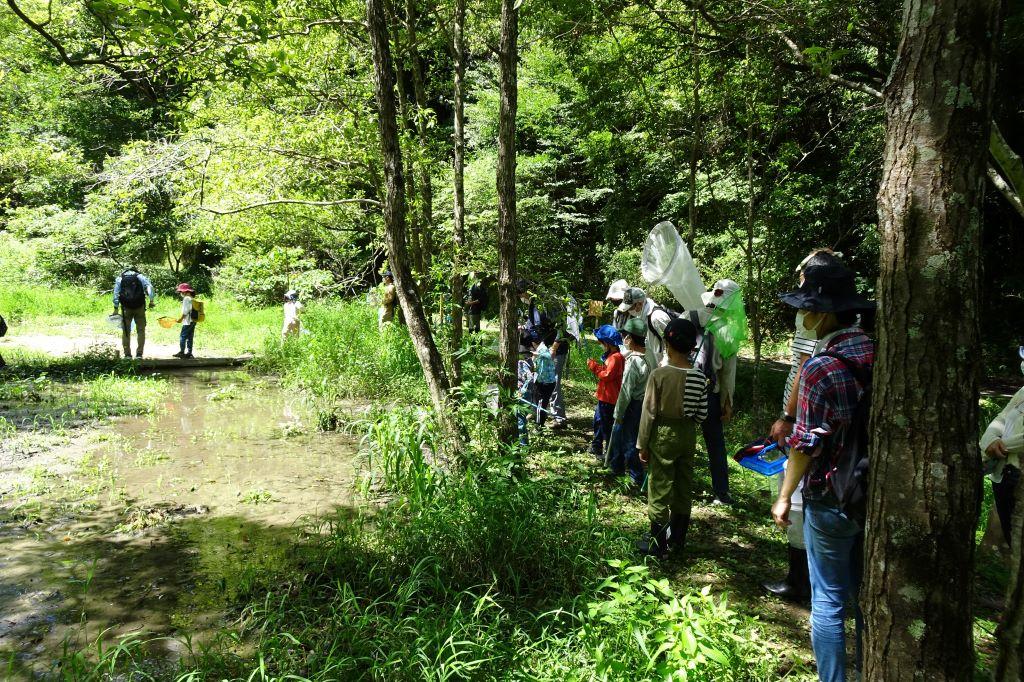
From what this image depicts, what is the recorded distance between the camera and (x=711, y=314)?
16.5ft

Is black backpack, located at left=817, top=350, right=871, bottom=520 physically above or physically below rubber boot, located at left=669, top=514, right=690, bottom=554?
above

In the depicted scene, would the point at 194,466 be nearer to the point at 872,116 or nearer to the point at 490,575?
the point at 490,575

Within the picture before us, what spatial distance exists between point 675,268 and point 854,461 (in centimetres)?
277

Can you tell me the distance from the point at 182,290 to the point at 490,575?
10.2 meters

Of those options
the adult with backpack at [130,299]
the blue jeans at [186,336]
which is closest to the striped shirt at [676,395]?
the adult with backpack at [130,299]

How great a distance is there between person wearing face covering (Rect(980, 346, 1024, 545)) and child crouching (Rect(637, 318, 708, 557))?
1653mm

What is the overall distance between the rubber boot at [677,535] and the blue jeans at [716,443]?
1.05 meters

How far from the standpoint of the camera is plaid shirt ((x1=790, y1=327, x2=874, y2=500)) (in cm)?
247

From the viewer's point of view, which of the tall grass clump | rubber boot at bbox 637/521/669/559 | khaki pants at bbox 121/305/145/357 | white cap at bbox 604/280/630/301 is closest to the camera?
rubber boot at bbox 637/521/669/559

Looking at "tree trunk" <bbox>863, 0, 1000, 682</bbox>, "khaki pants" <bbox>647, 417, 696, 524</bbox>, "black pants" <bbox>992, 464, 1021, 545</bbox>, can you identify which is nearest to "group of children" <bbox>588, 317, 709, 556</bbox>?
"khaki pants" <bbox>647, 417, 696, 524</bbox>

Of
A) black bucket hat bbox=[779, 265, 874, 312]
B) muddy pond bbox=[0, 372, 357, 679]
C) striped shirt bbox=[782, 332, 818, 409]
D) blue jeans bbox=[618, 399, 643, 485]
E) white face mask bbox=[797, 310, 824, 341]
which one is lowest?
muddy pond bbox=[0, 372, 357, 679]

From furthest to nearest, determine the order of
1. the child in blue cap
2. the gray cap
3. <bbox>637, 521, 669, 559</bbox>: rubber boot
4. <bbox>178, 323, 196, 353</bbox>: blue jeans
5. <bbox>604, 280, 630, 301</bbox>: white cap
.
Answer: <bbox>178, 323, 196, 353</bbox>: blue jeans → the child in blue cap → <bbox>604, 280, 630, 301</bbox>: white cap → the gray cap → <bbox>637, 521, 669, 559</bbox>: rubber boot

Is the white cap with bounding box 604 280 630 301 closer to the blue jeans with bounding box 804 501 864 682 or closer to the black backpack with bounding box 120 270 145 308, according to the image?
the blue jeans with bounding box 804 501 864 682

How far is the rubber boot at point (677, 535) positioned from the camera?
416 cm
